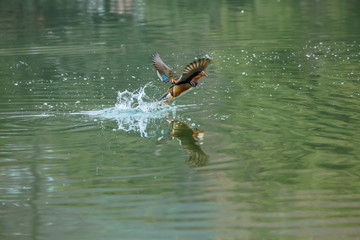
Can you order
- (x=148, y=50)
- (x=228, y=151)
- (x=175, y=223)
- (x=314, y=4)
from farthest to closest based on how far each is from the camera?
(x=314, y=4), (x=148, y=50), (x=228, y=151), (x=175, y=223)

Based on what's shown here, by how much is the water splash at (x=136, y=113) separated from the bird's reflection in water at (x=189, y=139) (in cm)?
31

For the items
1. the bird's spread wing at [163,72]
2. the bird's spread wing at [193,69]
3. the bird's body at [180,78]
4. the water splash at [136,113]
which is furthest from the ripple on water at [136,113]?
the bird's spread wing at [193,69]

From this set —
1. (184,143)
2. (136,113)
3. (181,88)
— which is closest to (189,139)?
(184,143)

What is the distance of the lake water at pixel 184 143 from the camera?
6301 mm

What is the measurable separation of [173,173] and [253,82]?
5.78 m

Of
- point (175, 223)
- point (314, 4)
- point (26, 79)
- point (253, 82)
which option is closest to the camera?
point (175, 223)

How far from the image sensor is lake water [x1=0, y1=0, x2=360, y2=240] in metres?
6.30

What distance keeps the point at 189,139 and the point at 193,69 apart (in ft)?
3.87

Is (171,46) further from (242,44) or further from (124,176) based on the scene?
(124,176)

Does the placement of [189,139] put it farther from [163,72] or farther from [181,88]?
[163,72]

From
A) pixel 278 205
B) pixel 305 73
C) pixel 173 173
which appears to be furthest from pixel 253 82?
pixel 278 205

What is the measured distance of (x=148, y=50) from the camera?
61.3 feet

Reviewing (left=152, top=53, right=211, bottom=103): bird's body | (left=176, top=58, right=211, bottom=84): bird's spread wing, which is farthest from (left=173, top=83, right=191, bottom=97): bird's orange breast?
(left=176, top=58, right=211, bottom=84): bird's spread wing

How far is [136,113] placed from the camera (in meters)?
11.1
